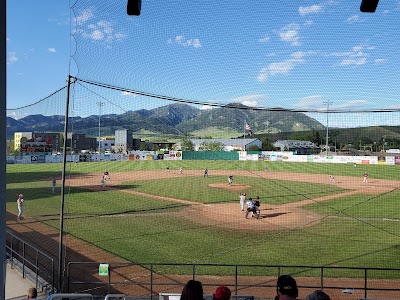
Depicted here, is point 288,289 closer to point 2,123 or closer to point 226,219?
point 2,123

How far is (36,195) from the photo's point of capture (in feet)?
76.1

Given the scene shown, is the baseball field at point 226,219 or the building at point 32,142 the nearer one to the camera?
the baseball field at point 226,219

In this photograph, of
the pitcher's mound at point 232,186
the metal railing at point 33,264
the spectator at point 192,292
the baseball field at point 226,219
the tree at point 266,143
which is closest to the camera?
the spectator at point 192,292

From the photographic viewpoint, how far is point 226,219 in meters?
16.5

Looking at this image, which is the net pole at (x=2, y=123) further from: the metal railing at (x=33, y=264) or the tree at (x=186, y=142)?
the tree at (x=186, y=142)

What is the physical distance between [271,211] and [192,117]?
430 inches

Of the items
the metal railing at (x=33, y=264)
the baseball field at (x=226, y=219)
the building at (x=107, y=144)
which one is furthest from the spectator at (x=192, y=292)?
the building at (x=107, y=144)

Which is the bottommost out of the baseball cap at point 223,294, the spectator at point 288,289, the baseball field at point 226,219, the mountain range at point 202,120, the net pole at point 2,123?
the baseball field at point 226,219

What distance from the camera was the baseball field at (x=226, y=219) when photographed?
11008mm

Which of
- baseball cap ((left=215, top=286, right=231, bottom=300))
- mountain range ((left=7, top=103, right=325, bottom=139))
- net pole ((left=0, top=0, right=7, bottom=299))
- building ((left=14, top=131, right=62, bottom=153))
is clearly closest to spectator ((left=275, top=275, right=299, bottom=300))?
baseball cap ((left=215, top=286, right=231, bottom=300))

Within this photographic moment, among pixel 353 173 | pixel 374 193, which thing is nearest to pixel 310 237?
pixel 374 193

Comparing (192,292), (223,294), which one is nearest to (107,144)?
(223,294)

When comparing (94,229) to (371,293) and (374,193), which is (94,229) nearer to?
(371,293)

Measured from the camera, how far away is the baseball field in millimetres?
11008
